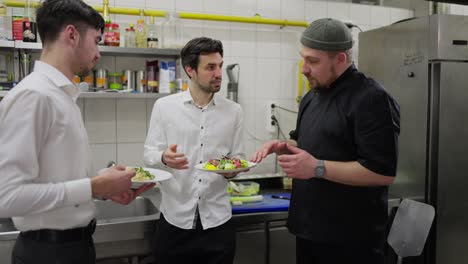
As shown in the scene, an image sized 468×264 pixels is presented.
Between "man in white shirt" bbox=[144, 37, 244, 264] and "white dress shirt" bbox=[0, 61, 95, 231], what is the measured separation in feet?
2.04

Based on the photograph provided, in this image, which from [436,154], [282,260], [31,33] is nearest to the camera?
[31,33]

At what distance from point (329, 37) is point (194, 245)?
3.68 ft

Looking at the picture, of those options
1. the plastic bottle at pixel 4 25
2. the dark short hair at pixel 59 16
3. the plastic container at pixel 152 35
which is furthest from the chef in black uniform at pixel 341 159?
the plastic bottle at pixel 4 25

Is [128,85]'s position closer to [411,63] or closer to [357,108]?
[357,108]

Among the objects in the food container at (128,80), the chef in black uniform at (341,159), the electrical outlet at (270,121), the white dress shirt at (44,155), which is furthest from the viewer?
the electrical outlet at (270,121)

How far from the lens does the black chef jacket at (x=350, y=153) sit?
1584mm

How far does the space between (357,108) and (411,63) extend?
1388 millimetres

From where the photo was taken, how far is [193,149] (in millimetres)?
2051

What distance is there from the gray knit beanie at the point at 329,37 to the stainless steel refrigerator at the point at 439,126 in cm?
120

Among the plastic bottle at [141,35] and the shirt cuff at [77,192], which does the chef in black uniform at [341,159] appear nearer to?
the shirt cuff at [77,192]

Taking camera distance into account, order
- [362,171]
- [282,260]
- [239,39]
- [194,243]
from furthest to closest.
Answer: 1. [239,39]
2. [282,260]
3. [194,243]
4. [362,171]

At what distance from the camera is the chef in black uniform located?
1.59m

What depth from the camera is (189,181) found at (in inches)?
79.7

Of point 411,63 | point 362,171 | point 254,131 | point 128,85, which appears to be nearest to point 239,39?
point 254,131
